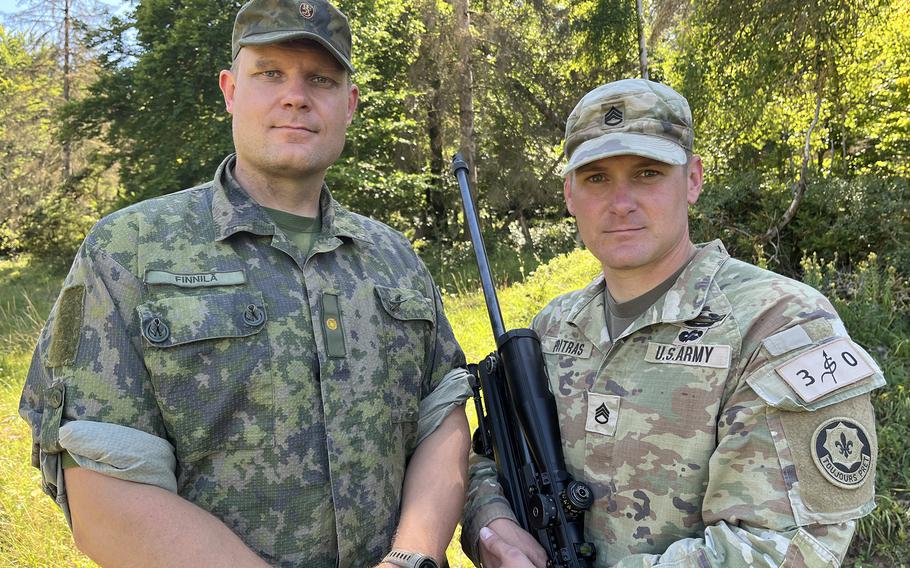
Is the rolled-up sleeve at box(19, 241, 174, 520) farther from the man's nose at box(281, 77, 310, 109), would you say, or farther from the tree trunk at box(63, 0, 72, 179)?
the tree trunk at box(63, 0, 72, 179)

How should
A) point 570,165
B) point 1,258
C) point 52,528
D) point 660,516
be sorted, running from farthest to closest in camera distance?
point 1,258, point 52,528, point 570,165, point 660,516

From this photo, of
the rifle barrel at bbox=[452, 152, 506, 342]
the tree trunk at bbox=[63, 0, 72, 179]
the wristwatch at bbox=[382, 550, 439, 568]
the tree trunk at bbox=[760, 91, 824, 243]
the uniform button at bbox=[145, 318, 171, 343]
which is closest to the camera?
the uniform button at bbox=[145, 318, 171, 343]

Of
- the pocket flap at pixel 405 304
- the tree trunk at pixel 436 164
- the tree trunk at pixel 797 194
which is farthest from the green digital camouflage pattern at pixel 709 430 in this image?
the tree trunk at pixel 436 164

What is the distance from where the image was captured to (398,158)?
17594 mm

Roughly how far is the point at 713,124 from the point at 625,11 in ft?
17.8

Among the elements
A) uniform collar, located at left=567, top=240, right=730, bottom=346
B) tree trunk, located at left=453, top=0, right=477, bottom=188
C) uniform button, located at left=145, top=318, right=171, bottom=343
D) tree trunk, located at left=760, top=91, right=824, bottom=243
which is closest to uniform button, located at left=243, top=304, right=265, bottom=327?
uniform button, located at left=145, top=318, right=171, bottom=343

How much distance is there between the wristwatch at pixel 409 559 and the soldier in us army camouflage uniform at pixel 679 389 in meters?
0.28

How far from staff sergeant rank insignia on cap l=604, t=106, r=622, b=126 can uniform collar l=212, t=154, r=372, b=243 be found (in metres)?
0.94

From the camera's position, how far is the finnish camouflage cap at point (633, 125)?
1.99 m

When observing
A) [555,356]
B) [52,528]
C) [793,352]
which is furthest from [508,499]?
[52,528]

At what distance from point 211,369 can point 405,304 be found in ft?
2.29

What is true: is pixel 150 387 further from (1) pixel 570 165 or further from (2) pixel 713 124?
(2) pixel 713 124

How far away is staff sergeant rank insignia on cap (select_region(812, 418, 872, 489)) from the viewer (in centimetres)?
157

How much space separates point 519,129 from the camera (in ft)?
59.4
